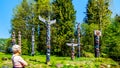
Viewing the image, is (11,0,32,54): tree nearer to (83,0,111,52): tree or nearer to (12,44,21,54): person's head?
(83,0,111,52): tree

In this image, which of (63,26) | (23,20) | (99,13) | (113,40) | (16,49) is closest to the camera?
(16,49)

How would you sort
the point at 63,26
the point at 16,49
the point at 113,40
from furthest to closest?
the point at 63,26 → the point at 113,40 → the point at 16,49

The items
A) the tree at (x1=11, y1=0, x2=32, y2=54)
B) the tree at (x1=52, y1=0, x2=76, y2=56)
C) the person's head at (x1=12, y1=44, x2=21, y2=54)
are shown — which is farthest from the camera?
the tree at (x1=11, y1=0, x2=32, y2=54)

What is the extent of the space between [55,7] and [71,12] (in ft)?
10.2

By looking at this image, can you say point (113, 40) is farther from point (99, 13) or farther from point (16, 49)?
point (16, 49)

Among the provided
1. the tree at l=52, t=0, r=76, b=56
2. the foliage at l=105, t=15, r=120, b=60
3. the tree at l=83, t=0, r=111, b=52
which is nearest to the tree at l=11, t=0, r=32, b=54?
the tree at l=52, t=0, r=76, b=56

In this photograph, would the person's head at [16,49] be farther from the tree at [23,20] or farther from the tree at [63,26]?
the tree at [23,20]

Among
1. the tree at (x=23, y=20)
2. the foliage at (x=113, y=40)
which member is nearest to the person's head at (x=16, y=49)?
the foliage at (x=113, y=40)

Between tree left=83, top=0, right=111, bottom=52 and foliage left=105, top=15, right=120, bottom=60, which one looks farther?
tree left=83, top=0, right=111, bottom=52

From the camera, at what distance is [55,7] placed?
7188cm

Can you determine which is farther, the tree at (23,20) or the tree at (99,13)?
the tree at (99,13)

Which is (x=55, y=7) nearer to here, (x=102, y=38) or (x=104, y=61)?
(x=102, y=38)

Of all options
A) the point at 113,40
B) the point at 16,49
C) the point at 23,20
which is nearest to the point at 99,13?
the point at 113,40

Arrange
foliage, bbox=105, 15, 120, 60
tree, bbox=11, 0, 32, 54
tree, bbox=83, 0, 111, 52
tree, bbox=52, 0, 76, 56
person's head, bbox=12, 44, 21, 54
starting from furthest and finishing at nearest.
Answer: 1. tree, bbox=83, 0, 111, 52
2. tree, bbox=11, 0, 32, 54
3. tree, bbox=52, 0, 76, 56
4. foliage, bbox=105, 15, 120, 60
5. person's head, bbox=12, 44, 21, 54
